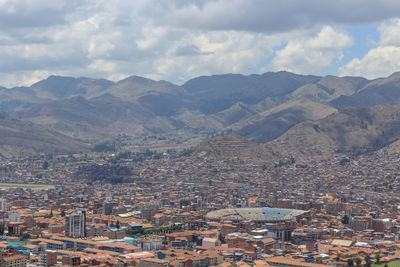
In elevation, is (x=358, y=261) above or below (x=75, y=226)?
below

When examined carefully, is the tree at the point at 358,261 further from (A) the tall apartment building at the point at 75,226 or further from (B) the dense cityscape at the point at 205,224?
(A) the tall apartment building at the point at 75,226

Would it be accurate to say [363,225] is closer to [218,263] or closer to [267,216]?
[267,216]

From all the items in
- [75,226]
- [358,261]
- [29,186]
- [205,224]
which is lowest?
[358,261]

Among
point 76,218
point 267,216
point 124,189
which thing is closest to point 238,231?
point 267,216

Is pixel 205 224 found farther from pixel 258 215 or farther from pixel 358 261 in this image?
pixel 358 261

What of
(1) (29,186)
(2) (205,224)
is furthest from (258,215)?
(1) (29,186)

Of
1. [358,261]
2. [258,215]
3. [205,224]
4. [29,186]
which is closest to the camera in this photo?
[358,261]
